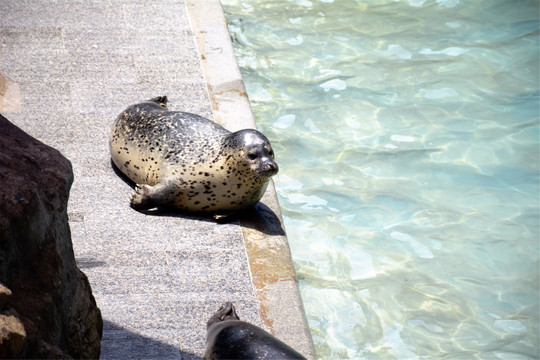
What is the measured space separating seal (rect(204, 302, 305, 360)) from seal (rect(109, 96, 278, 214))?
1.32 meters

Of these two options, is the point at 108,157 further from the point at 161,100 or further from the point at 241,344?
the point at 241,344

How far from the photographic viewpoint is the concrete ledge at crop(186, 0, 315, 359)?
423cm

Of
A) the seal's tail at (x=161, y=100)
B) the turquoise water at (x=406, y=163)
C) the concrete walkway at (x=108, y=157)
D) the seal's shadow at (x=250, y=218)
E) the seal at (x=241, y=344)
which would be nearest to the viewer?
the seal at (x=241, y=344)

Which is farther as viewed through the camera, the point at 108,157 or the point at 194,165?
the point at 108,157

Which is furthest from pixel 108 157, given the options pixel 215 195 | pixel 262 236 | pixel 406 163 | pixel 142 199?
pixel 406 163

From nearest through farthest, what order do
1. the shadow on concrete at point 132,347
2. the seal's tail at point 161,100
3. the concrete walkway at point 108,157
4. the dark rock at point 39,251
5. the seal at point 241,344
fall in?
the dark rock at point 39,251 < the seal at point 241,344 < the shadow on concrete at point 132,347 < the concrete walkway at point 108,157 < the seal's tail at point 161,100

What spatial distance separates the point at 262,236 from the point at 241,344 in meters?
1.52

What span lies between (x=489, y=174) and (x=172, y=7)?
4.11 metres

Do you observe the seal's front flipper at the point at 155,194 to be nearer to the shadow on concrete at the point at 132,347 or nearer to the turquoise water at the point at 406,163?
the shadow on concrete at the point at 132,347

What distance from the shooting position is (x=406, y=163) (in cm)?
730

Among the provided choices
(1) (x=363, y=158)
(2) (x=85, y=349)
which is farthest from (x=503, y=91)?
(2) (x=85, y=349)

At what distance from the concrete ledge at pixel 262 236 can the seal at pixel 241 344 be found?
0.44 m

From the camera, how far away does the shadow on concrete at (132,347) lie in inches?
149

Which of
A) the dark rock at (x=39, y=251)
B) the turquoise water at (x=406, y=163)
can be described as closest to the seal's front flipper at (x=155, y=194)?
the turquoise water at (x=406, y=163)
